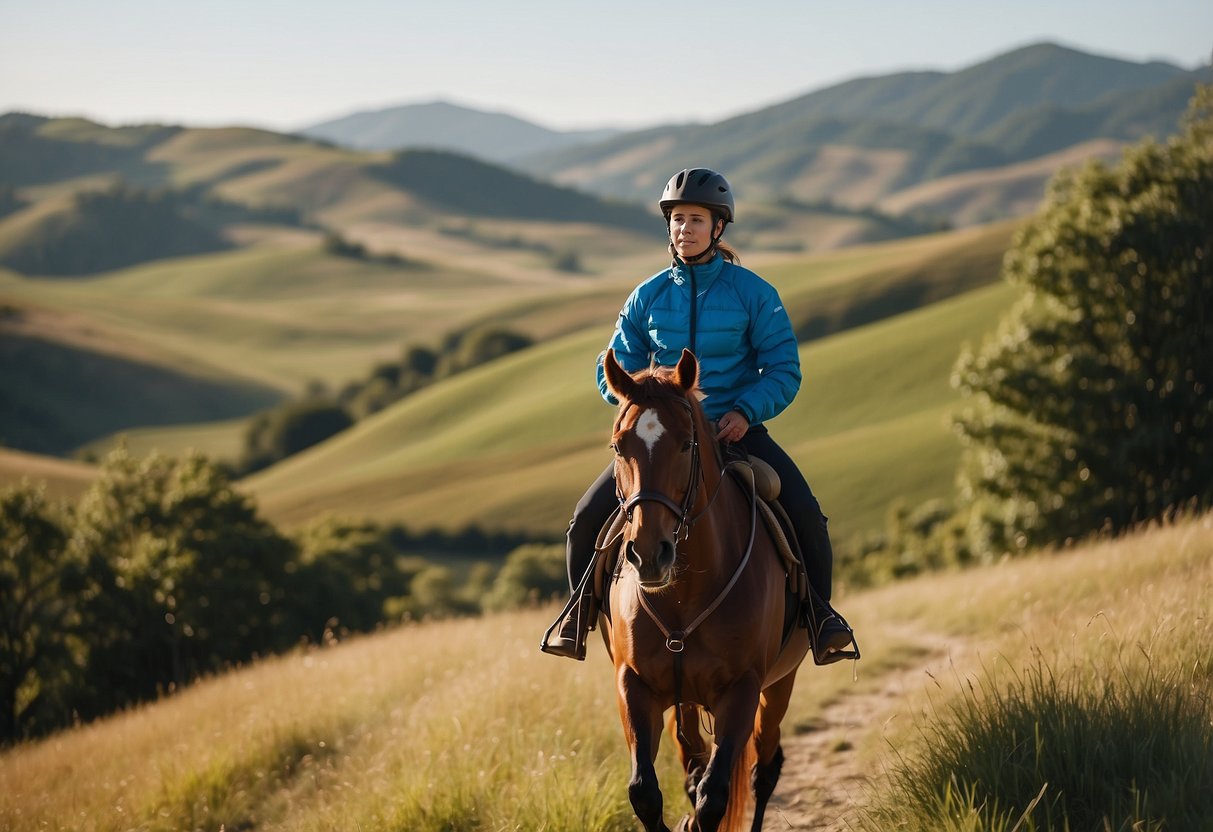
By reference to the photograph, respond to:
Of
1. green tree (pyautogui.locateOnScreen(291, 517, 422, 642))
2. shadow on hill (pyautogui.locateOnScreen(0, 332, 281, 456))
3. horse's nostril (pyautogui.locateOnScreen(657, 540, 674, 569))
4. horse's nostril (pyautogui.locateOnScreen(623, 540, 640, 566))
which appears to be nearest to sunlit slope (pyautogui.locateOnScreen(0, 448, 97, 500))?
green tree (pyautogui.locateOnScreen(291, 517, 422, 642))

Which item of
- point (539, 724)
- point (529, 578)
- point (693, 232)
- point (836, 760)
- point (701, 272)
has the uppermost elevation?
point (693, 232)

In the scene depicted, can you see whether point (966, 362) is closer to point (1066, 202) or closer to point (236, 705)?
point (1066, 202)

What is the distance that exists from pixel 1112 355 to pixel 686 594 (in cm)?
2563

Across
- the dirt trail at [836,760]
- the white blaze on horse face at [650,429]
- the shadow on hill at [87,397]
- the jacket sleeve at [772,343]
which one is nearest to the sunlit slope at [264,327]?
the shadow on hill at [87,397]

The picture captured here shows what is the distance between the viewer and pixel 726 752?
17.6 feet

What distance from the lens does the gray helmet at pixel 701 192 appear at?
630 centimetres

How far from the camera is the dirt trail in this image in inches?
281

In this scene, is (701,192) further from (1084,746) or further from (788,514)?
(1084,746)

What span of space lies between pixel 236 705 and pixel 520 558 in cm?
4170

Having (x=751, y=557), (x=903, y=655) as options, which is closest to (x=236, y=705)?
(x=903, y=655)

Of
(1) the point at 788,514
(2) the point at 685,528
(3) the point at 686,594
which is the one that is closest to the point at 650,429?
(2) the point at 685,528

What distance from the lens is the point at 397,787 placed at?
702 cm

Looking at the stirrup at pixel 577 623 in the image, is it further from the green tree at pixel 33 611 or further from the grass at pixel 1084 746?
the green tree at pixel 33 611

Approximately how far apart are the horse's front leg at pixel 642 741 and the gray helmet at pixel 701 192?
2676 millimetres
